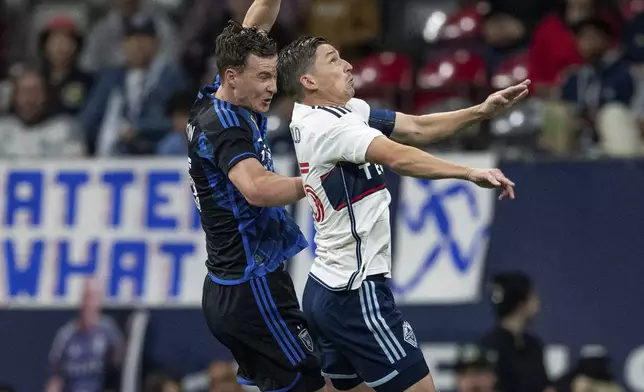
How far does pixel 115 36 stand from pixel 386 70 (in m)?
2.99

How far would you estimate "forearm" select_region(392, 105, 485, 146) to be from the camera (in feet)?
22.1

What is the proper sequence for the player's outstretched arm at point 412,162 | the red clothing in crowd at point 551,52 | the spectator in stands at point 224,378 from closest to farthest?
the player's outstretched arm at point 412,162 < the spectator in stands at point 224,378 < the red clothing in crowd at point 551,52

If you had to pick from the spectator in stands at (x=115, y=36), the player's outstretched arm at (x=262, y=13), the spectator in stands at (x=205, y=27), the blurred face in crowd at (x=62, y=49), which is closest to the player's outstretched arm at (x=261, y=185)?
the player's outstretched arm at (x=262, y=13)

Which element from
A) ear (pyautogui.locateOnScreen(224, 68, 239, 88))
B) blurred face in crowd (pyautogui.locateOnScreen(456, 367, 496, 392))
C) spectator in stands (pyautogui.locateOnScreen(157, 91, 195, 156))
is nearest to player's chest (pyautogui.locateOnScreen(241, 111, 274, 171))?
ear (pyautogui.locateOnScreen(224, 68, 239, 88))

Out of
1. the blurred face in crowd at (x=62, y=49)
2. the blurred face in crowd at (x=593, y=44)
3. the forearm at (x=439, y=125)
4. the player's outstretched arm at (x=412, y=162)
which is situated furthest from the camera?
the blurred face in crowd at (x=62, y=49)

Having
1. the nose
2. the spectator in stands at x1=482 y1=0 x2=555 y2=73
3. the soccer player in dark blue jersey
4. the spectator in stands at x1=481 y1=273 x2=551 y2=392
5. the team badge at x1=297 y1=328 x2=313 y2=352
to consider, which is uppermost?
the spectator in stands at x1=482 y1=0 x2=555 y2=73

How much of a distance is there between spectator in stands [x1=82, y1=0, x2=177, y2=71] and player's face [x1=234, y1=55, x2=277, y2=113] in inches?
269

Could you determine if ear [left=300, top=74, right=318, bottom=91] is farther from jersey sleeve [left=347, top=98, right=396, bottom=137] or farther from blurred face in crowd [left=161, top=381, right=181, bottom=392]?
blurred face in crowd [left=161, top=381, right=181, bottom=392]

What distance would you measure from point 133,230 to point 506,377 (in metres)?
3.28

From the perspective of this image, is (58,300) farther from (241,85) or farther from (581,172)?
(241,85)

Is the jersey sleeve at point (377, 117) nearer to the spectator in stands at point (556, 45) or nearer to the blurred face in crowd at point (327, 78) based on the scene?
the blurred face in crowd at point (327, 78)

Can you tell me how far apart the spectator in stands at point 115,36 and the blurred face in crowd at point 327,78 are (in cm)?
694

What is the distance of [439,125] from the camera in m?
6.84

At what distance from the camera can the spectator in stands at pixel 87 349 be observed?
36.2 feet
